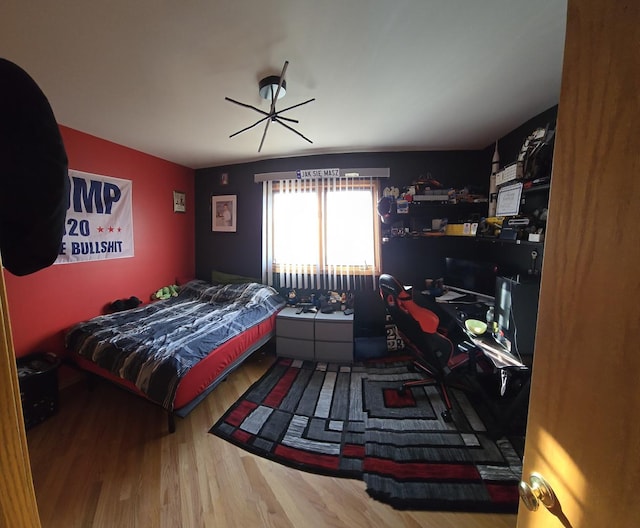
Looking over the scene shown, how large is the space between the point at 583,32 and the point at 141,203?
361 cm

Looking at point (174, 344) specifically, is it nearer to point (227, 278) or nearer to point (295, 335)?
point (295, 335)

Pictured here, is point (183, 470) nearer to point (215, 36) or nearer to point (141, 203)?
point (215, 36)

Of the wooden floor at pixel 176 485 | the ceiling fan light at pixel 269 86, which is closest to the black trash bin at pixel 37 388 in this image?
the wooden floor at pixel 176 485

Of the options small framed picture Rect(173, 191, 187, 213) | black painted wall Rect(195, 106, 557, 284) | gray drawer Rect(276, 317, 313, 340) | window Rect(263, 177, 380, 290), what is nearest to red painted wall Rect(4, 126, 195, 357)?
small framed picture Rect(173, 191, 187, 213)

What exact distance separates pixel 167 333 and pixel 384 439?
6.31 feet

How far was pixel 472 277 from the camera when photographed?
2.41 meters

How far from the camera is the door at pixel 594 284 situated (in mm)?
376

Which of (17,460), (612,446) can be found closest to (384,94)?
(612,446)

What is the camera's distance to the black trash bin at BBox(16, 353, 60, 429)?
1.79 metres

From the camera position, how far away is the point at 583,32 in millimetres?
460

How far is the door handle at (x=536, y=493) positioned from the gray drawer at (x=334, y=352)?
2.16m

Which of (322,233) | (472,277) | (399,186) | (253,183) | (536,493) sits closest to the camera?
(536,493)

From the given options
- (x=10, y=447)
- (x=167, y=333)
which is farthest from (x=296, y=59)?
(x=167, y=333)

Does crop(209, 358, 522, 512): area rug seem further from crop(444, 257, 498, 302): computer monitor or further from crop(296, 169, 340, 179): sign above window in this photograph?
crop(296, 169, 340, 179): sign above window
